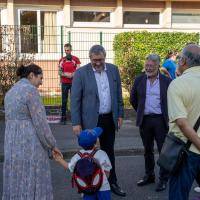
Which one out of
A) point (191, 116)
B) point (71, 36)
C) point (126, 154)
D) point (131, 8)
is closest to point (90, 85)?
point (191, 116)

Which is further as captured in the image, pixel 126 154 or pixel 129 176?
pixel 126 154

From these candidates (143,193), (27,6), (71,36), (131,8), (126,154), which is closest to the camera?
(143,193)

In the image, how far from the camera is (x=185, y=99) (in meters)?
3.88

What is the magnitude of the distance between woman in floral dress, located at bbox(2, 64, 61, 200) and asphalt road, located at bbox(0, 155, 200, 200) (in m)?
1.46

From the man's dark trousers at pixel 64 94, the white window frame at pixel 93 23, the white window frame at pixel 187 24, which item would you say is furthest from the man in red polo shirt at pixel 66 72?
the white window frame at pixel 187 24

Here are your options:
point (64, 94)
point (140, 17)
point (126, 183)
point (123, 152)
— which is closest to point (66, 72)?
point (64, 94)

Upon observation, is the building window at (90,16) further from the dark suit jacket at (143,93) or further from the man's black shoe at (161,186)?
the man's black shoe at (161,186)

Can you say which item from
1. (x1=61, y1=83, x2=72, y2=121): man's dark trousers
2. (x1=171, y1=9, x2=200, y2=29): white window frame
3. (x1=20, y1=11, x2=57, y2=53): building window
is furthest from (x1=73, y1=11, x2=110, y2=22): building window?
(x1=61, y1=83, x2=72, y2=121): man's dark trousers

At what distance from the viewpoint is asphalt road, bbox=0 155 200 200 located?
6.19 m

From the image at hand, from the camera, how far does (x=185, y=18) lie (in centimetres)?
2011

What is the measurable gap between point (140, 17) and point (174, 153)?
16.2m

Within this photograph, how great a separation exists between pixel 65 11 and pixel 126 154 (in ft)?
33.1

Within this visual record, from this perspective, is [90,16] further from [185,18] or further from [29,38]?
[29,38]

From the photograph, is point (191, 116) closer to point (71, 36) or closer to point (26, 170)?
point (26, 170)
